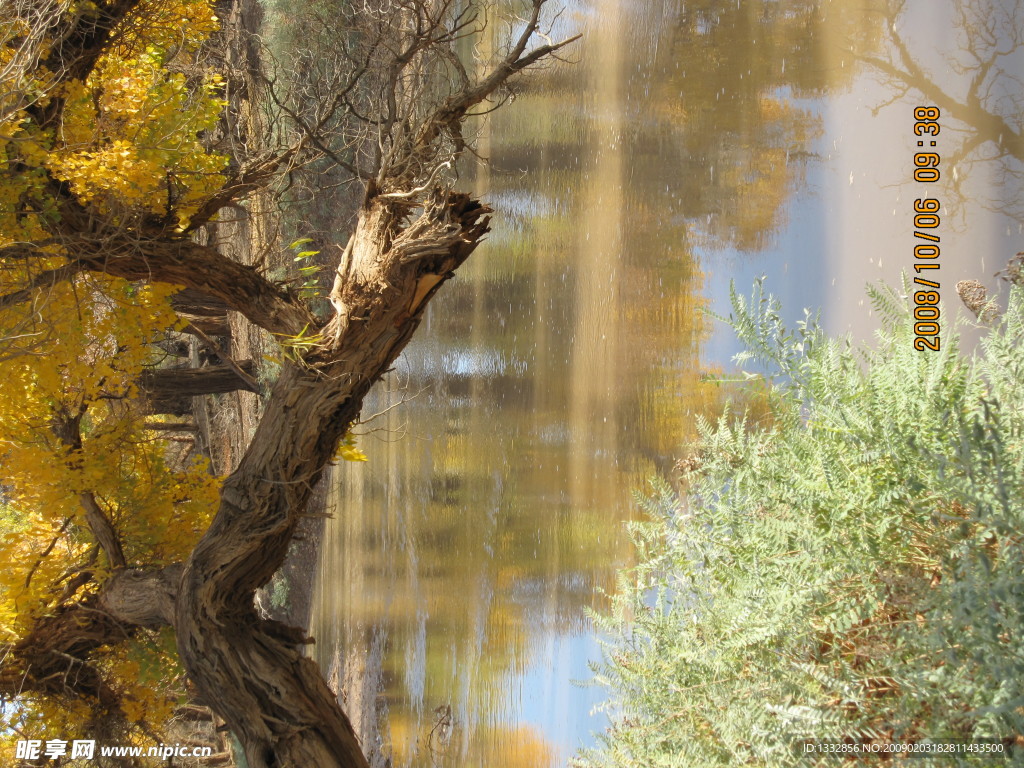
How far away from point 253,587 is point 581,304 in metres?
1.86

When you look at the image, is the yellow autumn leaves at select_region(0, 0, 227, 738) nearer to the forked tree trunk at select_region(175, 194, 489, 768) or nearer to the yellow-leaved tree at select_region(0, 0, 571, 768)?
the yellow-leaved tree at select_region(0, 0, 571, 768)

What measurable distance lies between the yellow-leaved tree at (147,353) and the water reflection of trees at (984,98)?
129 cm

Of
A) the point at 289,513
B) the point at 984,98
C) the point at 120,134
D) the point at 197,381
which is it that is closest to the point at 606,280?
the point at 289,513

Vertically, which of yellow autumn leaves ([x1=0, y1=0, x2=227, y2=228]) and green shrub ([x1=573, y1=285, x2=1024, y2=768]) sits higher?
yellow autumn leaves ([x1=0, y1=0, x2=227, y2=228])

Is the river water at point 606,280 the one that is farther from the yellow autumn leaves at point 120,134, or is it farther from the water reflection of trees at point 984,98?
the yellow autumn leaves at point 120,134

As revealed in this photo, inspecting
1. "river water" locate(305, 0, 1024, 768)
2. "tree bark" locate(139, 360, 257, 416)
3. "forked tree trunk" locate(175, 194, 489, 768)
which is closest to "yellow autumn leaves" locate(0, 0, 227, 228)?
"forked tree trunk" locate(175, 194, 489, 768)

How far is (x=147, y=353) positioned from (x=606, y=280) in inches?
72.7

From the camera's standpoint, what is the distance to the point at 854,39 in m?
2.34

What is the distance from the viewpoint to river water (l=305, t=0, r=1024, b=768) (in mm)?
2141

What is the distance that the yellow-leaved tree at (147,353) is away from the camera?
248 centimetres

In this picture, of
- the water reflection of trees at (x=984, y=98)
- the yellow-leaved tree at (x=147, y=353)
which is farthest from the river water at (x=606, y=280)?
the yellow-leaved tree at (x=147, y=353)

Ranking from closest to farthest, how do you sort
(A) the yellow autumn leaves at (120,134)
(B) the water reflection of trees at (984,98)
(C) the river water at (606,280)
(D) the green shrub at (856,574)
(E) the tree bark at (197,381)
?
1. (D) the green shrub at (856,574)
2. (B) the water reflection of trees at (984,98)
3. (C) the river water at (606,280)
4. (A) the yellow autumn leaves at (120,134)
5. (E) the tree bark at (197,381)

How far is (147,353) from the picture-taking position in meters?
3.09

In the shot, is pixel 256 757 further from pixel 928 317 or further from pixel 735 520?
pixel 928 317
